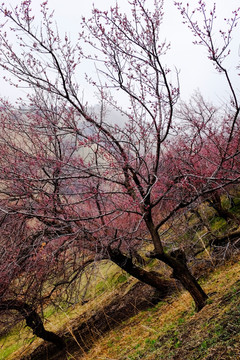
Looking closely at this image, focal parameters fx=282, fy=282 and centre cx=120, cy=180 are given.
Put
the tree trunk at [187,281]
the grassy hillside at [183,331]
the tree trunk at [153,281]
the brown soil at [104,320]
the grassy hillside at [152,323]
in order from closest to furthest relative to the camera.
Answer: the grassy hillside at [183,331] → the grassy hillside at [152,323] → the tree trunk at [187,281] → the tree trunk at [153,281] → the brown soil at [104,320]

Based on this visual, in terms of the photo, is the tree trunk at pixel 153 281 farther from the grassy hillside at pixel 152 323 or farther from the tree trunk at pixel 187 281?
the tree trunk at pixel 187 281

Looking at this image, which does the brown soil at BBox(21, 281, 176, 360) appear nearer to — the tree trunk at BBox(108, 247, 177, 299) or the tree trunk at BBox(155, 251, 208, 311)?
the tree trunk at BBox(108, 247, 177, 299)

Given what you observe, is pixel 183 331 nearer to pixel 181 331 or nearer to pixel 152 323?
pixel 181 331

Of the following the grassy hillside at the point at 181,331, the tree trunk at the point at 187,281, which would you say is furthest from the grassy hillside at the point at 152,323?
the tree trunk at the point at 187,281

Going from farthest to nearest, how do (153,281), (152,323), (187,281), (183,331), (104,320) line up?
(104,320)
(153,281)
(152,323)
(187,281)
(183,331)

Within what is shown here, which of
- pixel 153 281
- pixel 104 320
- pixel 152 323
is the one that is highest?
pixel 153 281

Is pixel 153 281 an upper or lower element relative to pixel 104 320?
upper

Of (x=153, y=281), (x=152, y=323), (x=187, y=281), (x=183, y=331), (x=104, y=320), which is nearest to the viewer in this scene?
(x=183, y=331)

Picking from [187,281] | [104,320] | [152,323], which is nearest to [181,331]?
[187,281]

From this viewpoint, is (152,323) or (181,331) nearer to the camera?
(181,331)

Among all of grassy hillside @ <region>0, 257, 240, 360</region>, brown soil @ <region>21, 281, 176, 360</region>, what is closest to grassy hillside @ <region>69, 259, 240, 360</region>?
grassy hillside @ <region>0, 257, 240, 360</region>

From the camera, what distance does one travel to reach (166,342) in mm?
4012

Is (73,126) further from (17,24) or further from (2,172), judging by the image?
(17,24)

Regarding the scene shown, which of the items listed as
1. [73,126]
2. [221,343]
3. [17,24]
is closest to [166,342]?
[221,343]
